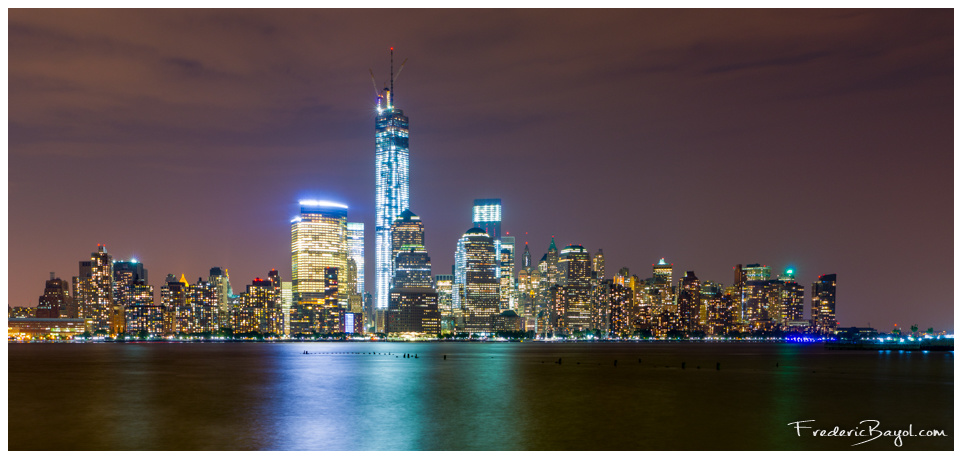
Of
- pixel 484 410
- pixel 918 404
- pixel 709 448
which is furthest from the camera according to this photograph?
pixel 918 404

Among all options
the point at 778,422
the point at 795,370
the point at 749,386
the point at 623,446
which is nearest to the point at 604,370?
the point at 795,370

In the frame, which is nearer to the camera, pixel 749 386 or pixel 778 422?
pixel 778 422

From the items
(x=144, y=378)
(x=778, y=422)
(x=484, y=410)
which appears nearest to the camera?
(x=778, y=422)
